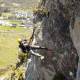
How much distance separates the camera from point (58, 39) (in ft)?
48.0

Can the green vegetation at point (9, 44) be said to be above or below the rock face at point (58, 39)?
below

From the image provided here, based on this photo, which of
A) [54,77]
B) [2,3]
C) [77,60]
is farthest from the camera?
[2,3]

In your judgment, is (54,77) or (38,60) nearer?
(54,77)

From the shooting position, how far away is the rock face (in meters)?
13.2

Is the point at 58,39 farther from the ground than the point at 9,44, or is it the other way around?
the point at 58,39

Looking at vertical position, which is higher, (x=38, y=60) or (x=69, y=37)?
(x=69, y=37)

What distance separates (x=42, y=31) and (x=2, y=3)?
132 meters

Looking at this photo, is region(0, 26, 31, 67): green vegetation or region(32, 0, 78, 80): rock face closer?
region(32, 0, 78, 80): rock face

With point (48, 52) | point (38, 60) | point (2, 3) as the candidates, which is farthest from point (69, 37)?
point (2, 3)

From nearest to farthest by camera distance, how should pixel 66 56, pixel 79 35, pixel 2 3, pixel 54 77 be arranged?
pixel 79 35
pixel 66 56
pixel 54 77
pixel 2 3

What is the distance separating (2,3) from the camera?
146375mm

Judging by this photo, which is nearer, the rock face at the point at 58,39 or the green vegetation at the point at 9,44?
the rock face at the point at 58,39

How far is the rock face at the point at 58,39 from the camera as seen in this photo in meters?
13.2

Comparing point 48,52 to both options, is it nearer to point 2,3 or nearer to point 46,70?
point 46,70
